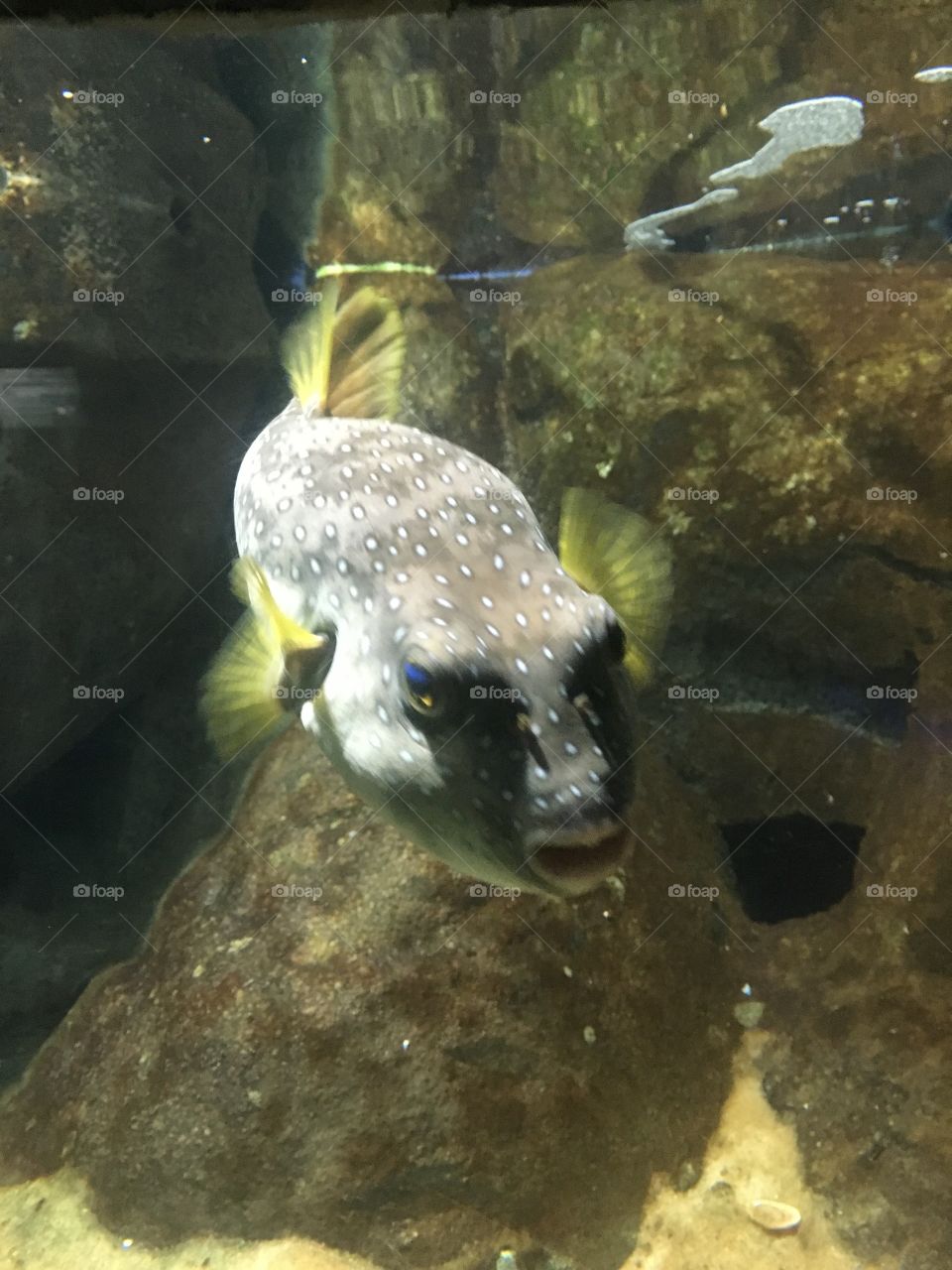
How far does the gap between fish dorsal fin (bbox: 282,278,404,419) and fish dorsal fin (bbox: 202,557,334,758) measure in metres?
1.43

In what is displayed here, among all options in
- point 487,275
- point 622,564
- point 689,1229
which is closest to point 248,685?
point 622,564

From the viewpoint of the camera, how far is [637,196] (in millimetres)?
6305

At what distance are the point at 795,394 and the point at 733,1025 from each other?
10.5ft

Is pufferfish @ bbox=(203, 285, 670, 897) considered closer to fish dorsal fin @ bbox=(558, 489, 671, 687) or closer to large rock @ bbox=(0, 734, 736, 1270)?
fish dorsal fin @ bbox=(558, 489, 671, 687)

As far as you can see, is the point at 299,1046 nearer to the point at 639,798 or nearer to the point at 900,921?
the point at 639,798

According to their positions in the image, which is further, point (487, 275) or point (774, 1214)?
point (487, 275)

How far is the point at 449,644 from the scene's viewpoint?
6.12ft

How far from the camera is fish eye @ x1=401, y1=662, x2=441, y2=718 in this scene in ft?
6.10

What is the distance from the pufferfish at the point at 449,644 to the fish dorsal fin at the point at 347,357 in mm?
452

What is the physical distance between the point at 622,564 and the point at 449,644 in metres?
0.73

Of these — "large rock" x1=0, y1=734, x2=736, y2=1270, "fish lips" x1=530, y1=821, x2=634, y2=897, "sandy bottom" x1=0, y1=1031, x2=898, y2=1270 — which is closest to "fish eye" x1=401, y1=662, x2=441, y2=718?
"fish lips" x1=530, y1=821, x2=634, y2=897

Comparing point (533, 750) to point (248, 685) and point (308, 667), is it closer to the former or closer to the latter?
point (308, 667)

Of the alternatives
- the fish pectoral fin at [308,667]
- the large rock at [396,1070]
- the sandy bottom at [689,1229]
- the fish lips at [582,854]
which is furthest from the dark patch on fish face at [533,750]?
the sandy bottom at [689,1229]

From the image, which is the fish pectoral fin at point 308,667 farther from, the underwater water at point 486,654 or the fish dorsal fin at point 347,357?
the fish dorsal fin at point 347,357
